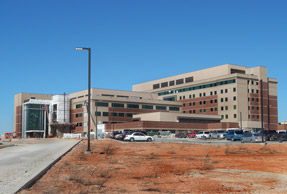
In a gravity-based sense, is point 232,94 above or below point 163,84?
below

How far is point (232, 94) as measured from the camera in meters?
116

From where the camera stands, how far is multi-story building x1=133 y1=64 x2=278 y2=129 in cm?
11519

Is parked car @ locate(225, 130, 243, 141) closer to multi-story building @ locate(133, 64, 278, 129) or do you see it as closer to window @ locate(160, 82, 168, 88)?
multi-story building @ locate(133, 64, 278, 129)

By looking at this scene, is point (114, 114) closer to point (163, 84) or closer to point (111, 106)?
point (111, 106)

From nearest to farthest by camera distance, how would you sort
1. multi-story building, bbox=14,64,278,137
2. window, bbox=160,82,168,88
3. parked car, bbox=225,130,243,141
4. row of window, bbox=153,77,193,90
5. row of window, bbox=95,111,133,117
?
parked car, bbox=225,130,243,141 < multi-story building, bbox=14,64,278,137 < row of window, bbox=95,111,133,117 < row of window, bbox=153,77,193,90 < window, bbox=160,82,168,88

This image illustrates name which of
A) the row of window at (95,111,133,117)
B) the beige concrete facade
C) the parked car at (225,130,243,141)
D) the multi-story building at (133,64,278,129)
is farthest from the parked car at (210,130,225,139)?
the row of window at (95,111,133,117)

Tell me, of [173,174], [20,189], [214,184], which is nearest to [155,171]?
[173,174]

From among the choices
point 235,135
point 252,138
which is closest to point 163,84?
point 235,135

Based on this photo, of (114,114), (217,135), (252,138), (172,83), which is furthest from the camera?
(172,83)

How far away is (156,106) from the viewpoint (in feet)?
422

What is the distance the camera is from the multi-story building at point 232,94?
11519 cm

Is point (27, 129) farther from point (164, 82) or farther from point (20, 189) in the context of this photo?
point (20, 189)

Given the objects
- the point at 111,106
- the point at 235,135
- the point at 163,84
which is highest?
the point at 163,84

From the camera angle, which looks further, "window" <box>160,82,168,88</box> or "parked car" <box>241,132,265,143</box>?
"window" <box>160,82,168,88</box>
